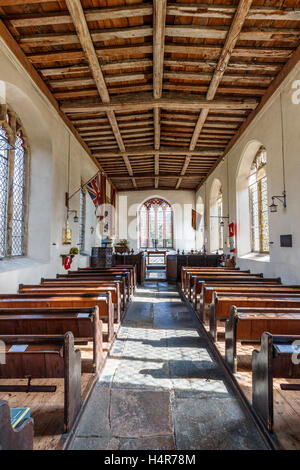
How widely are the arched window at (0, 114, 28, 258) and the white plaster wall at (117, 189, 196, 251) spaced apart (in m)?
8.71

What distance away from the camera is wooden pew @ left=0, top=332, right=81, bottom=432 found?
1.66 metres

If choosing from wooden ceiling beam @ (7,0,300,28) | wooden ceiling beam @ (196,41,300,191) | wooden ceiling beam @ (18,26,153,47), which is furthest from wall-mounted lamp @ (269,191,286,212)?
wooden ceiling beam @ (18,26,153,47)

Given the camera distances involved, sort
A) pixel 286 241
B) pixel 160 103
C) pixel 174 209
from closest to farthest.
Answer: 1. pixel 286 241
2. pixel 160 103
3. pixel 174 209

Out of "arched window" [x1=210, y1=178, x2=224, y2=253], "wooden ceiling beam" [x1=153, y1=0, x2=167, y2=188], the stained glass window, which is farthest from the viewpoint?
"arched window" [x1=210, y1=178, x2=224, y2=253]

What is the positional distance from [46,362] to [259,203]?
242 inches

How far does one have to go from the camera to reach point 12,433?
1.08 meters

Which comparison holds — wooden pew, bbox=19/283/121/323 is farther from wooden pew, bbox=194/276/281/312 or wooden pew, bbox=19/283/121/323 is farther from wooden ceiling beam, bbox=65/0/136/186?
wooden ceiling beam, bbox=65/0/136/186


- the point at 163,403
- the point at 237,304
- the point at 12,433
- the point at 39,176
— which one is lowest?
the point at 163,403

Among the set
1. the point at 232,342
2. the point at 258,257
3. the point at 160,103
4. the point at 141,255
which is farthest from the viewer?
the point at 141,255

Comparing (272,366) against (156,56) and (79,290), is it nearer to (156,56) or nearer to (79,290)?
(79,290)

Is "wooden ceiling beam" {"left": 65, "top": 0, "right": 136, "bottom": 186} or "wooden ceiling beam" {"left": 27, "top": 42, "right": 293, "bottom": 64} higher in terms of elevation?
"wooden ceiling beam" {"left": 27, "top": 42, "right": 293, "bottom": 64}

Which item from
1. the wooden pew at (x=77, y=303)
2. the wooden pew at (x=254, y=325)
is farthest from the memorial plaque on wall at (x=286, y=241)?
the wooden pew at (x=77, y=303)

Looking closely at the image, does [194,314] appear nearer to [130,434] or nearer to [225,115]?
[130,434]

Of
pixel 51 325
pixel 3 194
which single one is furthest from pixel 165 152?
pixel 51 325
